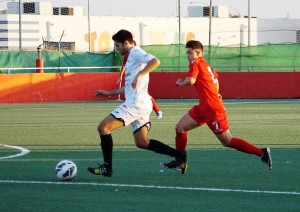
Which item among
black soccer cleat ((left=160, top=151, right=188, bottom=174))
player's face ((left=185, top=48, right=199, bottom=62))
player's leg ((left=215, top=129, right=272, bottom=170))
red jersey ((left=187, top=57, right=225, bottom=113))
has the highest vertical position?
player's face ((left=185, top=48, right=199, bottom=62))

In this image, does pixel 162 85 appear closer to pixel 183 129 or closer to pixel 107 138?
pixel 183 129

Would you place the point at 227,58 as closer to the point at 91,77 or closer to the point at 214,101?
the point at 91,77

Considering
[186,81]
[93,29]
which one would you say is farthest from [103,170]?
[93,29]

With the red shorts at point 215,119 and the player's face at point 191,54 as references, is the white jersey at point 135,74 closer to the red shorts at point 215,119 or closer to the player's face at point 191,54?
the player's face at point 191,54

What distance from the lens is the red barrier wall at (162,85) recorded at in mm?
33938

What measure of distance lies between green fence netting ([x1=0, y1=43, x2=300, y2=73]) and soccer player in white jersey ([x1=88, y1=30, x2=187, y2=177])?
26.0m

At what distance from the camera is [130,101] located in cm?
1253

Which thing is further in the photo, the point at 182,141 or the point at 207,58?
the point at 207,58

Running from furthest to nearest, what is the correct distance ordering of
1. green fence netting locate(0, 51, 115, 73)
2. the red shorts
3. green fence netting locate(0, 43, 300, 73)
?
green fence netting locate(0, 51, 115, 73) → green fence netting locate(0, 43, 300, 73) → the red shorts

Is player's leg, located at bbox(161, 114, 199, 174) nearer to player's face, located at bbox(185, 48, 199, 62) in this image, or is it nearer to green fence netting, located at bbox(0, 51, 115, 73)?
player's face, located at bbox(185, 48, 199, 62)

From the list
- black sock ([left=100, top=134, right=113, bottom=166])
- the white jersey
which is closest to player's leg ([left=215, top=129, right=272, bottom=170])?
the white jersey

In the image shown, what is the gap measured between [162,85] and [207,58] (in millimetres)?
4504

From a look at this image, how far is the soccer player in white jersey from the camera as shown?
12.4m

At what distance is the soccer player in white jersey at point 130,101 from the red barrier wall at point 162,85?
21328mm
